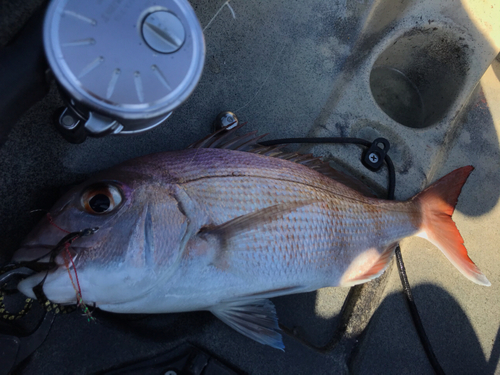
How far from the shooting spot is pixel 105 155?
1247 millimetres

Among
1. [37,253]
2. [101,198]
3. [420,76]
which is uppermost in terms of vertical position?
[420,76]

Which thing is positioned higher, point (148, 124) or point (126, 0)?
point (126, 0)

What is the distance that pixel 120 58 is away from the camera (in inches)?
27.8

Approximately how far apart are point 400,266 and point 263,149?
892 millimetres

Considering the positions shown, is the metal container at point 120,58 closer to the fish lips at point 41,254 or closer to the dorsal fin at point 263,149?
the fish lips at point 41,254

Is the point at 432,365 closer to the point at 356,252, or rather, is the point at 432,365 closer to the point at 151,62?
the point at 356,252

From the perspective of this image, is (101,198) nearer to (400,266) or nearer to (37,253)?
(37,253)

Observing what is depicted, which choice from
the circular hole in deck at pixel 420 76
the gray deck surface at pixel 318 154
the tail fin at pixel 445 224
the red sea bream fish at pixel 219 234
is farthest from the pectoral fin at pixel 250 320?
the circular hole in deck at pixel 420 76

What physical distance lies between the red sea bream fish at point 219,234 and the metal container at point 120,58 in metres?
0.27

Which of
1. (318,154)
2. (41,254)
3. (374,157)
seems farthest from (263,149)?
(41,254)

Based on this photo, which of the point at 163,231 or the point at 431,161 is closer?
the point at 163,231

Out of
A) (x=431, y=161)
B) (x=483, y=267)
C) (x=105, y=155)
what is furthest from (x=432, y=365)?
(x=105, y=155)

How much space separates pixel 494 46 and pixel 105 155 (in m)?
2.12

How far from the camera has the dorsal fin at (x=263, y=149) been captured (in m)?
1.21
